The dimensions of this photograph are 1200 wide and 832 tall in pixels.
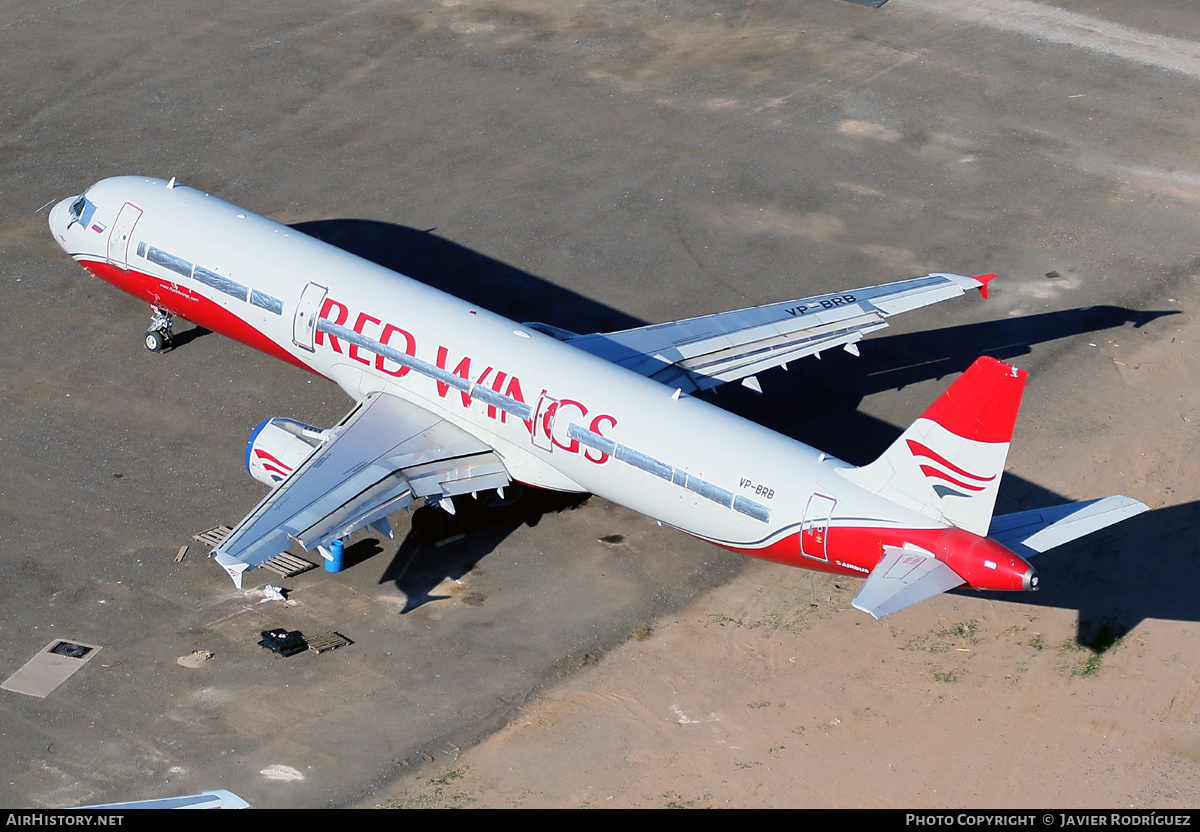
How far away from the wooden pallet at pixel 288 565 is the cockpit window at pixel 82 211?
13785 mm

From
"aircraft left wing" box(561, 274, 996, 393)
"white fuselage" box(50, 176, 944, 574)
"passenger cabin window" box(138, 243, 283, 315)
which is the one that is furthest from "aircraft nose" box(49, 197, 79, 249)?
"aircraft left wing" box(561, 274, 996, 393)

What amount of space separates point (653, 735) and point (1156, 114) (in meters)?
38.5

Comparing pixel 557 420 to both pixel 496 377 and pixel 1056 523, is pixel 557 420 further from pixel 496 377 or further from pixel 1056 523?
pixel 1056 523

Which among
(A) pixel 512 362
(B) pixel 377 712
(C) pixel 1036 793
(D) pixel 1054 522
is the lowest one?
(C) pixel 1036 793

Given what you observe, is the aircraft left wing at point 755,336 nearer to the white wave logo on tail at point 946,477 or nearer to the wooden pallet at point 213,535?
the white wave logo on tail at point 946,477

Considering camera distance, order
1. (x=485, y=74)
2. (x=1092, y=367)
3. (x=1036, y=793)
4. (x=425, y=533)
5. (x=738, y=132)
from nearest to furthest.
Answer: (x=1036, y=793), (x=425, y=533), (x=1092, y=367), (x=738, y=132), (x=485, y=74)

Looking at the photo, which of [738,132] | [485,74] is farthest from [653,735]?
[485,74]

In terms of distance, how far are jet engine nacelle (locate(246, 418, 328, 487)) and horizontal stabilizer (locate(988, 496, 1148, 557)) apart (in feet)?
55.0

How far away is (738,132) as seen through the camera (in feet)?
167

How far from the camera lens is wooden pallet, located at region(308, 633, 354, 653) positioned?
29219 mm

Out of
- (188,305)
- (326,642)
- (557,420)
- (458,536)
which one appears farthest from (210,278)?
(326,642)

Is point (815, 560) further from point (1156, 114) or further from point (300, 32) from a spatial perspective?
point (300, 32)

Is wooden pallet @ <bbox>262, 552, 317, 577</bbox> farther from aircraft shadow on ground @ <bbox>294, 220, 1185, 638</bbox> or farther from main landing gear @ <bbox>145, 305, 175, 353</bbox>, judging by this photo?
main landing gear @ <bbox>145, 305, 175, 353</bbox>

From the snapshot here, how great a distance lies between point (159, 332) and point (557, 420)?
50.1 feet
